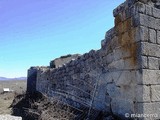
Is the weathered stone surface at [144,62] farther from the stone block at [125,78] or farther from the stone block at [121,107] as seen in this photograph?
the stone block at [121,107]

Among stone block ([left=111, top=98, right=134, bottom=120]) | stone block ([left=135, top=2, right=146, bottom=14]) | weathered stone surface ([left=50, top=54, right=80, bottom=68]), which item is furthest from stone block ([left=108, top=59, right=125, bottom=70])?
weathered stone surface ([left=50, top=54, right=80, bottom=68])

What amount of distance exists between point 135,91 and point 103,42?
1578 millimetres

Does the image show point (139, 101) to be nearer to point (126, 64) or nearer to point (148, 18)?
point (126, 64)

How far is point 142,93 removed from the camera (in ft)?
10.7

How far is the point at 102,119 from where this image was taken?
409cm

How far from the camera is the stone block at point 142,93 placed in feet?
10.7

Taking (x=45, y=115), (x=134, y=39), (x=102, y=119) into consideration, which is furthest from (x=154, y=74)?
(x=45, y=115)

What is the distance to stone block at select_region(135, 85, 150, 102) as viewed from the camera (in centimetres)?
326

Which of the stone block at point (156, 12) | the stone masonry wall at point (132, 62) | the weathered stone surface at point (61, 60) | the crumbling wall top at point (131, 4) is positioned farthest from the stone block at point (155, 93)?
the weathered stone surface at point (61, 60)

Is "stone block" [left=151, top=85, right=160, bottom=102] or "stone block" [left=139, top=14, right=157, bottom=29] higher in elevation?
"stone block" [left=139, top=14, right=157, bottom=29]

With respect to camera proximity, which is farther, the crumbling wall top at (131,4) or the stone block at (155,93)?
the crumbling wall top at (131,4)

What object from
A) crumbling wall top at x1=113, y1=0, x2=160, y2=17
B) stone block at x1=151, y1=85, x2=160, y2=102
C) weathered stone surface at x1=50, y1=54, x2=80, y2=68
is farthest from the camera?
weathered stone surface at x1=50, y1=54, x2=80, y2=68

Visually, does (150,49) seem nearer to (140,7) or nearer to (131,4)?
(140,7)

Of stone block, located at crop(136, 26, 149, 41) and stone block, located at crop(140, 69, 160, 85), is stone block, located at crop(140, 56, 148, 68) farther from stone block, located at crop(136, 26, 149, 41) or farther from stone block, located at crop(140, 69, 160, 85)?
stone block, located at crop(136, 26, 149, 41)
